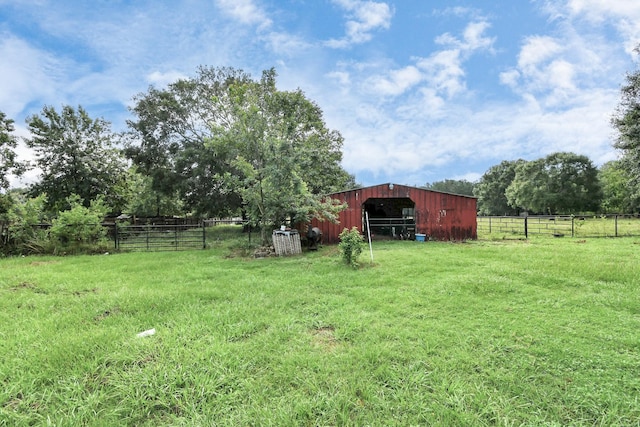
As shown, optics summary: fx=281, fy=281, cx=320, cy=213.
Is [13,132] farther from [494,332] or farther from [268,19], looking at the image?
[494,332]

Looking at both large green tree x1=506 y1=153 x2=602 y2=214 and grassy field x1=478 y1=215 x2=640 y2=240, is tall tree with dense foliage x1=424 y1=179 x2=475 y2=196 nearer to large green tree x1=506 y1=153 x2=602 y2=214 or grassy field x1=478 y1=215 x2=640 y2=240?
large green tree x1=506 y1=153 x2=602 y2=214

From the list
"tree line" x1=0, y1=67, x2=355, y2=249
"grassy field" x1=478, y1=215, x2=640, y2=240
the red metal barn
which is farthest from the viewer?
"tree line" x1=0, y1=67, x2=355, y2=249

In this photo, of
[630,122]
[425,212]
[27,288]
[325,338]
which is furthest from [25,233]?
[630,122]

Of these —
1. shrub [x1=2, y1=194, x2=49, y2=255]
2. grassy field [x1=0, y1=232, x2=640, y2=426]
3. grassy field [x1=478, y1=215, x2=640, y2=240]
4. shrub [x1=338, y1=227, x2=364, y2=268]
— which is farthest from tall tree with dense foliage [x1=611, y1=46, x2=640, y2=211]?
shrub [x1=2, y1=194, x2=49, y2=255]

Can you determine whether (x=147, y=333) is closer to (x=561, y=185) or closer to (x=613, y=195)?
(x=561, y=185)

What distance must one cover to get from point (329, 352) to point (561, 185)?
43072 millimetres

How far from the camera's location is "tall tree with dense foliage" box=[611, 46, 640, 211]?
1361 cm

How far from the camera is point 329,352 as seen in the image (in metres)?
2.71

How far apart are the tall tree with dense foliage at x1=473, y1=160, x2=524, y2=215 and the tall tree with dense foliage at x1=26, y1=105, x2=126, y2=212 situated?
50.2 m

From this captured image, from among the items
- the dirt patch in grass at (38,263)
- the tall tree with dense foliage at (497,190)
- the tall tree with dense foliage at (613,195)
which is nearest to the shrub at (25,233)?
the dirt patch in grass at (38,263)

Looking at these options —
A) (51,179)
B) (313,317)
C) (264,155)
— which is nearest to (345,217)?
(264,155)

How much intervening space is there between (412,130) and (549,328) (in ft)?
44.0

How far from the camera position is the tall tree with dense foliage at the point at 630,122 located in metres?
13.6

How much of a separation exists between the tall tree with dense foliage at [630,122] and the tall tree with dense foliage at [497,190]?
3326 cm
